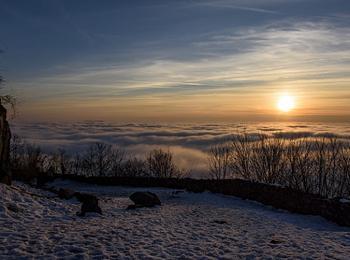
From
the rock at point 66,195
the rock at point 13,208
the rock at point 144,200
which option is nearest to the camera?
the rock at point 13,208

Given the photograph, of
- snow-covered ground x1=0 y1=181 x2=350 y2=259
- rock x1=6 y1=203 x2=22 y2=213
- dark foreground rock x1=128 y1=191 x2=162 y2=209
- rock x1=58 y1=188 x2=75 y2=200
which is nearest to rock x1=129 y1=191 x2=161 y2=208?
dark foreground rock x1=128 y1=191 x2=162 y2=209

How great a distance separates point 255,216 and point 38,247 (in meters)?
12.2

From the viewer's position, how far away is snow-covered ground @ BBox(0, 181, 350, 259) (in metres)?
11.3

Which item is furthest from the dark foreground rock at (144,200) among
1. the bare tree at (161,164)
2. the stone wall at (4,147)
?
the bare tree at (161,164)

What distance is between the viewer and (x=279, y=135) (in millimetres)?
47281

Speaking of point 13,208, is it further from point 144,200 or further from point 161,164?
point 161,164

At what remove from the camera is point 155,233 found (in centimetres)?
1407

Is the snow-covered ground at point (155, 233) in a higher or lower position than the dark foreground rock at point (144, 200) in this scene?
higher

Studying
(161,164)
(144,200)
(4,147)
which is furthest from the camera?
(161,164)

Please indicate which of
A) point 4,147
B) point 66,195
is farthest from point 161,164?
point 4,147

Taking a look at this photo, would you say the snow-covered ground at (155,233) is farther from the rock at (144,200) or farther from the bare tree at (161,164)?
the bare tree at (161,164)

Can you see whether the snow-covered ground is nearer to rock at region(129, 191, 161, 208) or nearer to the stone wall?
rock at region(129, 191, 161, 208)

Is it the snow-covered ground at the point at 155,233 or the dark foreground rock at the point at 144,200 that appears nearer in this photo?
the snow-covered ground at the point at 155,233

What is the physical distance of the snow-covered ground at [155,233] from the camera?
1127cm
